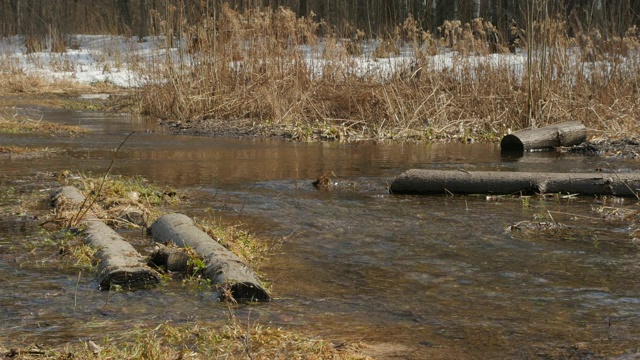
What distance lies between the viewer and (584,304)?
4539mm

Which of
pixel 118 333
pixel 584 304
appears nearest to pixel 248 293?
pixel 118 333

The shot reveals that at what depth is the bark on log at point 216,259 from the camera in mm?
4461

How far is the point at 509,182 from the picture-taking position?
806 cm

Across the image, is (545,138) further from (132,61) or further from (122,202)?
(132,61)

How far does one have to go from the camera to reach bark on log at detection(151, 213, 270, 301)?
4.46 metres

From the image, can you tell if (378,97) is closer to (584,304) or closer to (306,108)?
(306,108)

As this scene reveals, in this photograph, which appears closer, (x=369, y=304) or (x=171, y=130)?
(x=369, y=304)

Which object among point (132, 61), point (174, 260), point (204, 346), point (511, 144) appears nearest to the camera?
point (204, 346)

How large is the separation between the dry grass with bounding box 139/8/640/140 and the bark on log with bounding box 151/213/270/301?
8578 millimetres

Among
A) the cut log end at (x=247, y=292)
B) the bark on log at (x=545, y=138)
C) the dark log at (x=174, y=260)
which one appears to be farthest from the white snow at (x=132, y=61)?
the cut log end at (x=247, y=292)

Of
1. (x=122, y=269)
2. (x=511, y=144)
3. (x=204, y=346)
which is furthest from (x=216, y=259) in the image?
(x=511, y=144)

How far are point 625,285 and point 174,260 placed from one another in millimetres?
2464

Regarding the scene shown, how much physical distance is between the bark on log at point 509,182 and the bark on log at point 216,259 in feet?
9.59

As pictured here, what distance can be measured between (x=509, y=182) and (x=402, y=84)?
7.18 meters
